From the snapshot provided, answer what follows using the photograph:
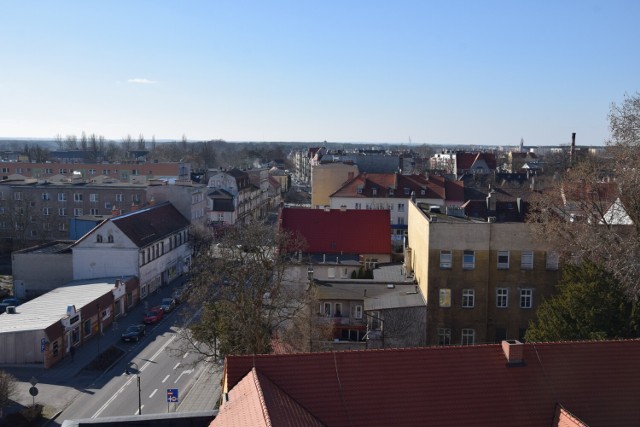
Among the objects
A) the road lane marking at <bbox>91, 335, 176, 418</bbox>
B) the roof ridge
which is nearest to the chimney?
the roof ridge

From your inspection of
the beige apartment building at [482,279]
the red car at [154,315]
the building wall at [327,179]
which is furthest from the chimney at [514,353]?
the building wall at [327,179]

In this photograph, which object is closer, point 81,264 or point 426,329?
point 426,329

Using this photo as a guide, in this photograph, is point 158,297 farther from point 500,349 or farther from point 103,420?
point 500,349

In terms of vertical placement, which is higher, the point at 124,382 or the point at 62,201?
the point at 62,201

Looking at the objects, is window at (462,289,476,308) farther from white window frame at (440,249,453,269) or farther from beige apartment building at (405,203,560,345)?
white window frame at (440,249,453,269)

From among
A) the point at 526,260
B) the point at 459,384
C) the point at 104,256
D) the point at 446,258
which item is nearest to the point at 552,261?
the point at 526,260

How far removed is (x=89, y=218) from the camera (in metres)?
57.3

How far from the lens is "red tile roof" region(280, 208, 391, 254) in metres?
47.7

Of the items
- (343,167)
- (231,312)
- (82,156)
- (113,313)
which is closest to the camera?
(231,312)

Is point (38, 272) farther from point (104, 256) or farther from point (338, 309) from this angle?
point (338, 309)

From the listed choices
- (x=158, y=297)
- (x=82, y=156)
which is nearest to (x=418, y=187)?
(x=158, y=297)

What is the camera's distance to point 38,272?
47906mm

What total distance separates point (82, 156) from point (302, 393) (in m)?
175

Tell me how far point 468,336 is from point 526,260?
5.10m
